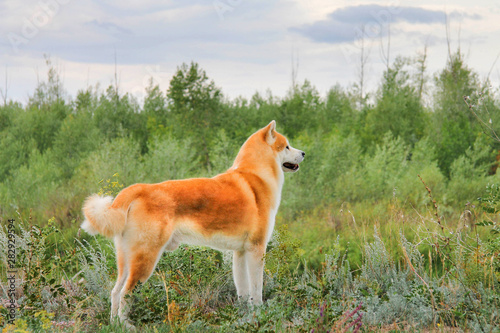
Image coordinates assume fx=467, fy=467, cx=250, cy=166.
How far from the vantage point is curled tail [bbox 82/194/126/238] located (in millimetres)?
3791

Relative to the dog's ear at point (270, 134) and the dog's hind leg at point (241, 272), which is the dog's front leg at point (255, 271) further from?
the dog's ear at point (270, 134)

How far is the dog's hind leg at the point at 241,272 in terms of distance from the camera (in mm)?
4633

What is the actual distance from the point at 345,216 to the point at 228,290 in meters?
4.56

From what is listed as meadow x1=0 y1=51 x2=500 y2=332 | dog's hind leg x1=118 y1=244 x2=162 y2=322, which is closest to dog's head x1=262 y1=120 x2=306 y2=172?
meadow x1=0 y1=51 x2=500 y2=332

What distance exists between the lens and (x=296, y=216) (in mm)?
11086

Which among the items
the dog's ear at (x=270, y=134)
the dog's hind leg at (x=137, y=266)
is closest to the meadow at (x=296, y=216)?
the dog's hind leg at (x=137, y=266)

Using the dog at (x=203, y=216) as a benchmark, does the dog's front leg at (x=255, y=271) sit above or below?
below

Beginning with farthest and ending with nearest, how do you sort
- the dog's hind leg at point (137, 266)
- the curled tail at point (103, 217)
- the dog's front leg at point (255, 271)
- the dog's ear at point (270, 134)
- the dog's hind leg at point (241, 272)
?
the dog's ear at point (270, 134) < the dog's hind leg at point (241, 272) < the dog's front leg at point (255, 271) < the dog's hind leg at point (137, 266) < the curled tail at point (103, 217)

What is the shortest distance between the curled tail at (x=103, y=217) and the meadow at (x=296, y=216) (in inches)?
21.5

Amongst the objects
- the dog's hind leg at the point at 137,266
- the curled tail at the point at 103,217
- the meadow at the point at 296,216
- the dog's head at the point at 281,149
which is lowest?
the meadow at the point at 296,216

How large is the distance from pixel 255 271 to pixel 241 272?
0.26 m

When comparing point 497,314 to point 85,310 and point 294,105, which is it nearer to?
point 85,310

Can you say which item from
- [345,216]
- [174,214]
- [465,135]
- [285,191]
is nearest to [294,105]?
[465,135]

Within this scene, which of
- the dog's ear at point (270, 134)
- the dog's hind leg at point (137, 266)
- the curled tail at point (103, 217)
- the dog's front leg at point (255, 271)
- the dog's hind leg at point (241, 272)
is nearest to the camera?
the curled tail at point (103, 217)
